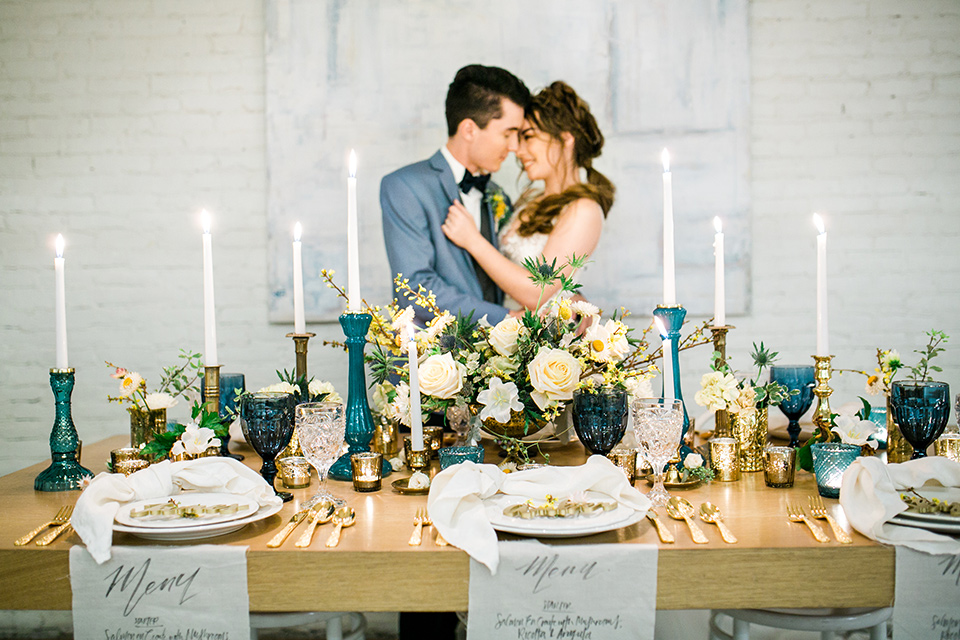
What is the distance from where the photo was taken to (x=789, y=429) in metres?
1.66

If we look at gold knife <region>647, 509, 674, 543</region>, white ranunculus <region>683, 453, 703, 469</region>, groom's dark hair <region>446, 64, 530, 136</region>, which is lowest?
gold knife <region>647, 509, 674, 543</region>

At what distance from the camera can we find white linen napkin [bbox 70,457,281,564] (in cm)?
99

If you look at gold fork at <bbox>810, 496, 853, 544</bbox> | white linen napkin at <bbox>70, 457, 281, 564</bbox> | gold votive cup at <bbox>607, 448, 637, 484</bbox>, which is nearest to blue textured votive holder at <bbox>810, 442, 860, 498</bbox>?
gold fork at <bbox>810, 496, 853, 544</bbox>

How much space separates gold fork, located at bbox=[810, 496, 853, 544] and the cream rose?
17.4 inches

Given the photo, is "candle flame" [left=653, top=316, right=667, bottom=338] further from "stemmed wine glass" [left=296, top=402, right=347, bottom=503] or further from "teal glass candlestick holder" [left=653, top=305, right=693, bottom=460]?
"stemmed wine glass" [left=296, top=402, right=347, bottom=503]

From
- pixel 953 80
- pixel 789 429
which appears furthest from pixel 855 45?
pixel 789 429

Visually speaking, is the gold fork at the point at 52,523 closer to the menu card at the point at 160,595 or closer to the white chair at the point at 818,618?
the menu card at the point at 160,595

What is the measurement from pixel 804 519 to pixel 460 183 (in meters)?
1.95

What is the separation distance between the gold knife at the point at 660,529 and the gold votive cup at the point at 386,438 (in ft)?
2.15

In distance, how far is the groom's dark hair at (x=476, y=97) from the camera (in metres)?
2.77

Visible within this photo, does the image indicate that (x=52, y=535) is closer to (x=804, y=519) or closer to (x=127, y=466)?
(x=127, y=466)

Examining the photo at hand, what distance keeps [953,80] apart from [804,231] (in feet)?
2.63

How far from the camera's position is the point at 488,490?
1105 millimetres

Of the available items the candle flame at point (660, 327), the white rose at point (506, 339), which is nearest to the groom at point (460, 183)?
the white rose at point (506, 339)
